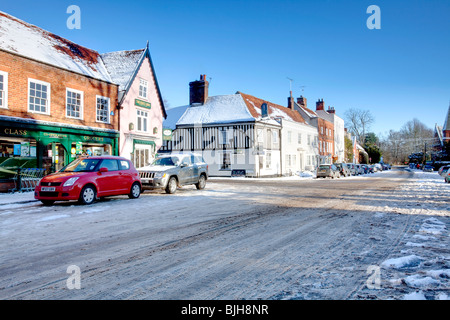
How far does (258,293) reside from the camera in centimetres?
334

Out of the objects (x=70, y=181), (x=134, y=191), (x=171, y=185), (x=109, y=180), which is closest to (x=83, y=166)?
(x=109, y=180)

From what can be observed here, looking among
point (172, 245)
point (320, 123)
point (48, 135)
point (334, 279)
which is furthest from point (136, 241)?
point (320, 123)

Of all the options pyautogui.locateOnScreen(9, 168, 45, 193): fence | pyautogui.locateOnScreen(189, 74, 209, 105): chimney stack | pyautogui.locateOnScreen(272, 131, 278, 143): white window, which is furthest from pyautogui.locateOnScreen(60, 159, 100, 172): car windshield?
pyautogui.locateOnScreen(189, 74, 209, 105): chimney stack

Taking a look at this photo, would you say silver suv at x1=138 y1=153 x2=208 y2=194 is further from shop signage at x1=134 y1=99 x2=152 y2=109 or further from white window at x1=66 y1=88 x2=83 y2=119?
shop signage at x1=134 y1=99 x2=152 y2=109

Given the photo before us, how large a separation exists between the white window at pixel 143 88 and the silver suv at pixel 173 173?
935cm

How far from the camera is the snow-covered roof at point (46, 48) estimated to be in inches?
643

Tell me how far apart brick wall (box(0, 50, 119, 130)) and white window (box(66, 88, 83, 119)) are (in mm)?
227

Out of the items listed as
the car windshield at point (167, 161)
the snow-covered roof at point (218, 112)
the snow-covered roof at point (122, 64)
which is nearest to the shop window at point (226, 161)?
the snow-covered roof at point (218, 112)

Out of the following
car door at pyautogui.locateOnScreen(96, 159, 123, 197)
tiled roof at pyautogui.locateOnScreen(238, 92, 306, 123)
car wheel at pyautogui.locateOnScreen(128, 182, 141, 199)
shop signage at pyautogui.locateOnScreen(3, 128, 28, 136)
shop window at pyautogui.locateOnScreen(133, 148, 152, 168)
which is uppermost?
tiled roof at pyautogui.locateOnScreen(238, 92, 306, 123)

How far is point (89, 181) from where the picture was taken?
35.7 ft

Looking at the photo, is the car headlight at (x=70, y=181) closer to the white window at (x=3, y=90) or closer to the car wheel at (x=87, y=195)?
the car wheel at (x=87, y=195)

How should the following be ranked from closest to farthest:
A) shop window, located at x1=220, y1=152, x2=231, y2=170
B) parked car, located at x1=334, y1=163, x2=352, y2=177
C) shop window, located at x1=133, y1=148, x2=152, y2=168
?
shop window, located at x1=133, y1=148, x2=152, y2=168, shop window, located at x1=220, y1=152, x2=231, y2=170, parked car, located at x1=334, y1=163, x2=352, y2=177

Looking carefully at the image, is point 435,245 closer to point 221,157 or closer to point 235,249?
point 235,249

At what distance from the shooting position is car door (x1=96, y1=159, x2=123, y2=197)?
1139 centimetres
